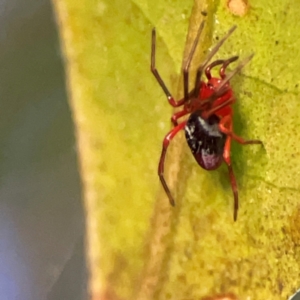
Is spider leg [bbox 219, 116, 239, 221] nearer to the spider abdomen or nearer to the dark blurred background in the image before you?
the spider abdomen

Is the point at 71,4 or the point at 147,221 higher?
the point at 71,4

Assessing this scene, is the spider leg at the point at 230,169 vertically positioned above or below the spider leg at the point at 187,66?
below

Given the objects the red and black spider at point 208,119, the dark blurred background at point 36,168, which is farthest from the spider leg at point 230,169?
the dark blurred background at point 36,168

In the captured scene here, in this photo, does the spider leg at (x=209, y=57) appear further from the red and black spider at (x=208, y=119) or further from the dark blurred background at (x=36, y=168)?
the dark blurred background at (x=36, y=168)

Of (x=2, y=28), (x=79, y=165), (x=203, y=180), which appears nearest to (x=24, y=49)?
(x=2, y=28)

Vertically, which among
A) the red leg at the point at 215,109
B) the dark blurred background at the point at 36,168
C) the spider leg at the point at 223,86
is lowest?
the dark blurred background at the point at 36,168

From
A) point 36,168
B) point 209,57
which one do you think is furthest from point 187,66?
point 36,168

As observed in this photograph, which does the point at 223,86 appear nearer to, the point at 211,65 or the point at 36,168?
the point at 211,65

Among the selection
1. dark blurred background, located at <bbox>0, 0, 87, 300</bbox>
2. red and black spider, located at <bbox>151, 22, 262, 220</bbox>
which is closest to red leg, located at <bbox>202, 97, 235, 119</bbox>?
red and black spider, located at <bbox>151, 22, 262, 220</bbox>

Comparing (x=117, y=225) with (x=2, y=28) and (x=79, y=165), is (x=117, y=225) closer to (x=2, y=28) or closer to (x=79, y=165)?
(x=79, y=165)
